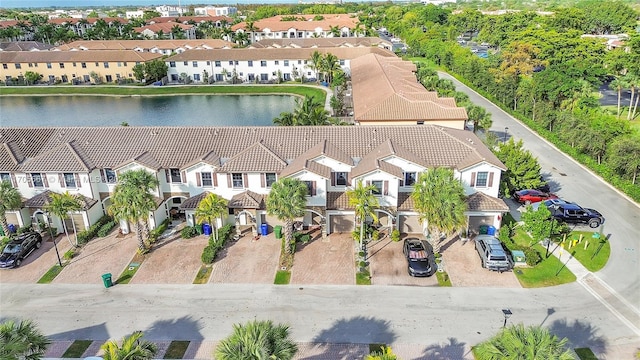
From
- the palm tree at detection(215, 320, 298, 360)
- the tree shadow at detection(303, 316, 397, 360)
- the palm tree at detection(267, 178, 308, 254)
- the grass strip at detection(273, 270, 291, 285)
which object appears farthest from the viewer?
the palm tree at detection(267, 178, 308, 254)

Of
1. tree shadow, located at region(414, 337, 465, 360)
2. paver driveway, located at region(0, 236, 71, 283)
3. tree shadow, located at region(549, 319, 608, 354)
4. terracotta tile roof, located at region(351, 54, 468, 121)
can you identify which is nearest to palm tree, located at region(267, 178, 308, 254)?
tree shadow, located at region(414, 337, 465, 360)

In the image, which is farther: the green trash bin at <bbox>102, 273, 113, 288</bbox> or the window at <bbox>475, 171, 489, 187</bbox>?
the window at <bbox>475, 171, 489, 187</bbox>

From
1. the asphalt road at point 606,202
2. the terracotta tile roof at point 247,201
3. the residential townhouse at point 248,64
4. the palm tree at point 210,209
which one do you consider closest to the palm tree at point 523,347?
the asphalt road at point 606,202

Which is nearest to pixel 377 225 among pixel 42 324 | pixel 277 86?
pixel 42 324

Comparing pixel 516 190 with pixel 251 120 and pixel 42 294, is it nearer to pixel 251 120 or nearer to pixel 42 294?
pixel 42 294

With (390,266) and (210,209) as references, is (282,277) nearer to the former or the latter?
(210,209)

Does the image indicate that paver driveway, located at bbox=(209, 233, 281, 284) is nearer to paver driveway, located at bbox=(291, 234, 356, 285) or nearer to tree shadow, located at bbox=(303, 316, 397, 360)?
paver driveway, located at bbox=(291, 234, 356, 285)
